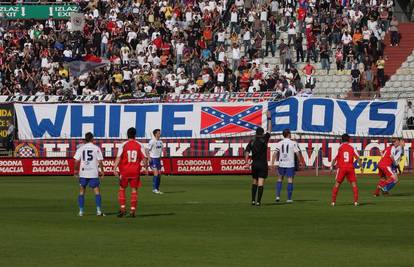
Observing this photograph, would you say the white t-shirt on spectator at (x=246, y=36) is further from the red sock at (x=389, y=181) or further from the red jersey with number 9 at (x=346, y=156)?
the red jersey with number 9 at (x=346, y=156)

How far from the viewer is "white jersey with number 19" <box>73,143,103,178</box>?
29922mm

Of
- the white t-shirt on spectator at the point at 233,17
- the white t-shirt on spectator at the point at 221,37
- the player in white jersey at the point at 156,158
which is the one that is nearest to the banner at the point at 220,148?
the white t-shirt on spectator at the point at 221,37

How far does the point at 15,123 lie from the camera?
5750 cm

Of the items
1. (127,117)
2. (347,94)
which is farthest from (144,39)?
(347,94)

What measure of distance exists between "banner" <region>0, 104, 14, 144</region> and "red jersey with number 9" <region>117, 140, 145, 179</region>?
28433 millimetres

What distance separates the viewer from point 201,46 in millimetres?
64812

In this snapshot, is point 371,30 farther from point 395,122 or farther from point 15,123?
point 15,123

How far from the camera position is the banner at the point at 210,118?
54.2 meters

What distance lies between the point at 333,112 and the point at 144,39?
51.4 feet

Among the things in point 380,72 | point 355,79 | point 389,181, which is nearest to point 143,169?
point 355,79

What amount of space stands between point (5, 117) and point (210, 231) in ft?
108

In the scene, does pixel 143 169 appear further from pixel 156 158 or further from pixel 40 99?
pixel 156 158

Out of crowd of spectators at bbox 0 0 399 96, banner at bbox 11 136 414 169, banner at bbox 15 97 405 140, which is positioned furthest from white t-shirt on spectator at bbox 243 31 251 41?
banner at bbox 11 136 414 169

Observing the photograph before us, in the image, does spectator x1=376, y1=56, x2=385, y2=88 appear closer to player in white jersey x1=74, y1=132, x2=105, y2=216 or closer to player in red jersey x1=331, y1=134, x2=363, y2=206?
player in red jersey x1=331, y1=134, x2=363, y2=206
